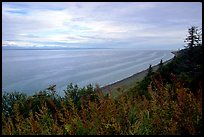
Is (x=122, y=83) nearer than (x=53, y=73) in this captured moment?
No

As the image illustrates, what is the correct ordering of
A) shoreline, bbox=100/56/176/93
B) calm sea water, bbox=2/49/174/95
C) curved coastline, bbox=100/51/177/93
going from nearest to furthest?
1. shoreline, bbox=100/56/176/93
2. curved coastline, bbox=100/51/177/93
3. calm sea water, bbox=2/49/174/95

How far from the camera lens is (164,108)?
310 cm

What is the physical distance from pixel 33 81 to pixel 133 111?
42.1 ft

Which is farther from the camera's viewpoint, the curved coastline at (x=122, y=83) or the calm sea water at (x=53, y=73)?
the calm sea water at (x=53, y=73)

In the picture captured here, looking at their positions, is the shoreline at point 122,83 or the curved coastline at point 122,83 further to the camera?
the curved coastline at point 122,83

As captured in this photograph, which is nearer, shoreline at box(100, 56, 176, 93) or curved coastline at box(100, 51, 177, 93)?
shoreline at box(100, 56, 176, 93)

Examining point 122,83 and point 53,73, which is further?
point 122,83

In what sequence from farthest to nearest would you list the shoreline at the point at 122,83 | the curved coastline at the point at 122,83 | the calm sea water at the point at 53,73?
the calm sea water at the point at 53,73 < the curved coastline at the point at 122,83 < the shoreline at the point at 122,83

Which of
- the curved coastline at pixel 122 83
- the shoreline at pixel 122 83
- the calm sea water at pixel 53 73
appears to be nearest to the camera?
the shoreline at pixel 122 83

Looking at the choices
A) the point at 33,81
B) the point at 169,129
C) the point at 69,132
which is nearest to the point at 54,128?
the point at 69,132

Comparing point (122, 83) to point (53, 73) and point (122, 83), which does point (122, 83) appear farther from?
point (53, 73)

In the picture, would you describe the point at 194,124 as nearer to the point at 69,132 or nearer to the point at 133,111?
the point at 133,111

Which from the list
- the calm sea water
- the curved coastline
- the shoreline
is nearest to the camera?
the shoreline

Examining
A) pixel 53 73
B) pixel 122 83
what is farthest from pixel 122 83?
pixel 53 73
